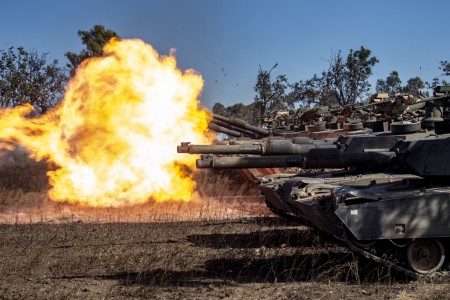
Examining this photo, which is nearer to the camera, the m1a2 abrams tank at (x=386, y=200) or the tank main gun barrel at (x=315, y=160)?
the m1a2 abrams tank at (x=386, y=200)

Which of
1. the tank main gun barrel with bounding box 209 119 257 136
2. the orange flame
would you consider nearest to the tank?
the orange flame

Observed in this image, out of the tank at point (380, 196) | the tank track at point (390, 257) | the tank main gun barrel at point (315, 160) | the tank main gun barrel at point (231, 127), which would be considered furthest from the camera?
the tank main gun barrel at point (231, 127)

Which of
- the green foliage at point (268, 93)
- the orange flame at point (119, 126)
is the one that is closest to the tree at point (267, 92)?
the green foliage at point (268, 93)

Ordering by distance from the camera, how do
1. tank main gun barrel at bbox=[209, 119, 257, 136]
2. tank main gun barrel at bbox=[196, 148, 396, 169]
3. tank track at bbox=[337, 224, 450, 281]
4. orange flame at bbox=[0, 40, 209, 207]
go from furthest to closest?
tank main gun barrel at bbox=[209, 119, 257, 136], orange flame at bbox=[0, 40, 209, 207], tank main gun barrel at bbox=[196, 148, 396, 169], tank track at bbox=[337, 224, 450, 281]

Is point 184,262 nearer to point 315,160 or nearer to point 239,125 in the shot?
point 315,160

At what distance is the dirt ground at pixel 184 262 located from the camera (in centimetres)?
870

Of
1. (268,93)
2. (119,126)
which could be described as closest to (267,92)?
(268,93)

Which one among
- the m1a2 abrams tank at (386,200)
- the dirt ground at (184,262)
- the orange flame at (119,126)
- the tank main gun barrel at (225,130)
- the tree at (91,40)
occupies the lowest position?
the dirt ground at (184,262)

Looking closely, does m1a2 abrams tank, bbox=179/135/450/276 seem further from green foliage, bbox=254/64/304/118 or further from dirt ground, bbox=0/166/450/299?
Result: green foliage, bbox=254/64/304/118

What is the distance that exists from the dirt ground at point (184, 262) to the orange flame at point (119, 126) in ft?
5.17

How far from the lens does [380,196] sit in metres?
9.24

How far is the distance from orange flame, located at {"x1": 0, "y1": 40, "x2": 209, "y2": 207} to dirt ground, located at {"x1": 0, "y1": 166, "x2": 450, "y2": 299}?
1.58 meters

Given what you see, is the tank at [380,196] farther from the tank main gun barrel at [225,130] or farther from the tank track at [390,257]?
the tank main gun barrel at [225,130]

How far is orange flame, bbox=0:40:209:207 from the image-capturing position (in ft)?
51.8
